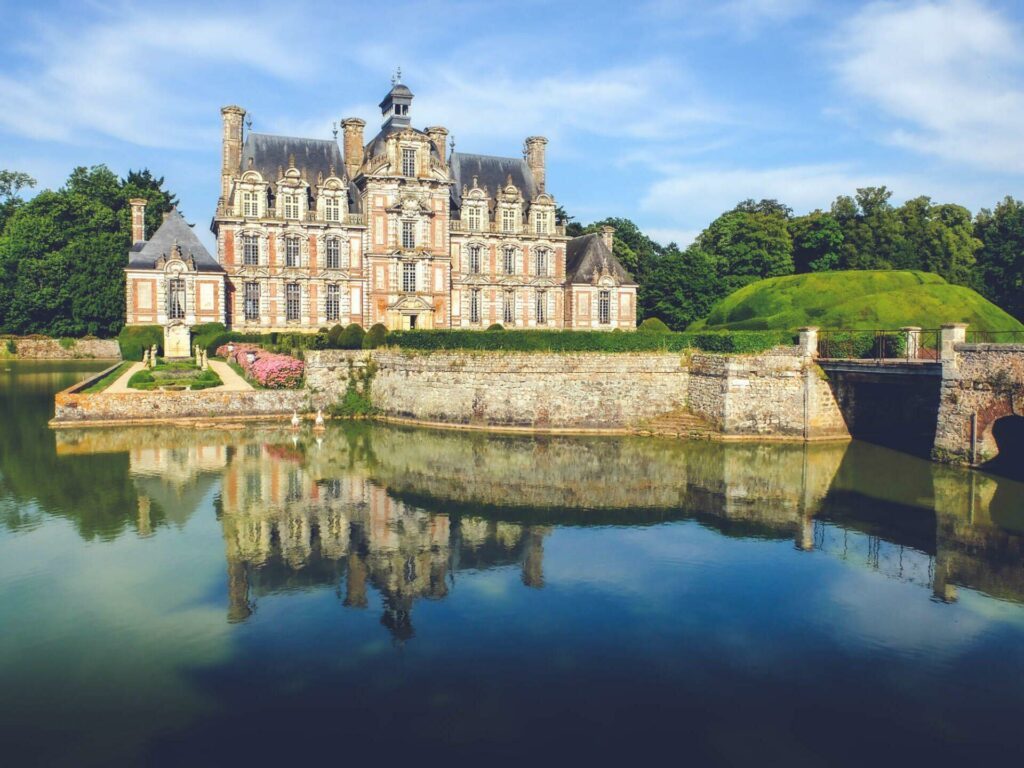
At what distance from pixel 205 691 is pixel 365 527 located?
918cm

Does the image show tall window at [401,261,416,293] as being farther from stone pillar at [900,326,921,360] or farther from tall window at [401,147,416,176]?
stone pillar at [900,326,921,360]

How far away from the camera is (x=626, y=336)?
1441 inches

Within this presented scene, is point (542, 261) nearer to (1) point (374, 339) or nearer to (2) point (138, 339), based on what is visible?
(1) point (374, 339)

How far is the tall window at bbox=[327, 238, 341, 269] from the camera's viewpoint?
5397cm

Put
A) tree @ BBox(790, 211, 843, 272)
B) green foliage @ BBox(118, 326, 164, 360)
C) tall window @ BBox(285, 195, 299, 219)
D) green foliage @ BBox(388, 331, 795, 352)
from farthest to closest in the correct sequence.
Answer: tree @ BBox(790, 211, 843, 272)
tall window @ BBox(285, 195, 299, 219)
green foliage @ BBox(118, 326, 164, 360)
green foliage @ BBox(388, 331, 795, 352)

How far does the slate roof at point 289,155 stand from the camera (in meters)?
53.1

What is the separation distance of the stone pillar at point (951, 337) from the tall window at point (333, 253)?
37544 millimetres

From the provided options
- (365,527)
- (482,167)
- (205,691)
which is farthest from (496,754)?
(482,167)

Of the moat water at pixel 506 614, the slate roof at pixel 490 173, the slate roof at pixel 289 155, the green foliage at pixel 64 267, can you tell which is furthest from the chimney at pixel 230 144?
the moat water at pixel 506 614

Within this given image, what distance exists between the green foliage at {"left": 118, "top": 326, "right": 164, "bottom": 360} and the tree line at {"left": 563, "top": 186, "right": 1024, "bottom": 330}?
34.5 meters

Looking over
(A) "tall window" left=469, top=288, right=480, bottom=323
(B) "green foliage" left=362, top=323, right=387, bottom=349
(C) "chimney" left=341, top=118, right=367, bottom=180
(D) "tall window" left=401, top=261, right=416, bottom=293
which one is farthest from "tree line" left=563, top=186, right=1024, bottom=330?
(B) "green foliage" left=362, top=323, right=387, bottom=349

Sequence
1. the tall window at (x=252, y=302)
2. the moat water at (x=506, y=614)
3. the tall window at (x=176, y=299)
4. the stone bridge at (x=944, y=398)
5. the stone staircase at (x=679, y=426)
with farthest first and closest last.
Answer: the tall window at (x=252, y=302), the tall window at (x=176, y=299), the stone staircase at (x=679, y=426), the stone bridge at (x=944, y=398), the moat water at (x=506, y=614)

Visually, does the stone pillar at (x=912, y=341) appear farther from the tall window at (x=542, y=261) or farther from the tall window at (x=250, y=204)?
the tall window at (x=250, y=204)

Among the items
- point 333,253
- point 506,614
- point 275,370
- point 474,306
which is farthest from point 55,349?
point 506,614
